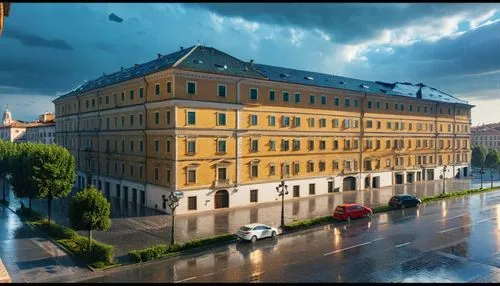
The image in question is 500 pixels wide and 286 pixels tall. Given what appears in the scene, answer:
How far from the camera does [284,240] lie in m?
28.9

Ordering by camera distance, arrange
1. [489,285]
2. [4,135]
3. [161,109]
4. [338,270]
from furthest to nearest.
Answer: [4,135], [161,109], [338,270], [489,285]

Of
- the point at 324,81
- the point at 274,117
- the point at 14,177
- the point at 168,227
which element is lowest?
the point at 168,227

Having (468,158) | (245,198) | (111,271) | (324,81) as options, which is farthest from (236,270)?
(468,158)

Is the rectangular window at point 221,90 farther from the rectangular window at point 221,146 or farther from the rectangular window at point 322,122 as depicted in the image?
the rectangular window at point 322,122

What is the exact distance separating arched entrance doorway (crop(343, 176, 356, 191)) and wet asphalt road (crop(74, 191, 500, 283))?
69.6ft

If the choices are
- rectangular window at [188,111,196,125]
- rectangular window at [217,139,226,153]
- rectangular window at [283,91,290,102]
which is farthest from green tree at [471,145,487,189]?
rectangular window at [188,111,196,125]

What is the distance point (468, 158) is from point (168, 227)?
6979cm

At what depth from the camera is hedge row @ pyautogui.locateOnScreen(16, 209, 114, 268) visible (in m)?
23.2

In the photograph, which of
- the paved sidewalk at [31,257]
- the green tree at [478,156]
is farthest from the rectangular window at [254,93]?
the green tree at [478,156]

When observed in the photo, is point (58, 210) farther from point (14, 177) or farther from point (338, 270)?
point (338, 270)

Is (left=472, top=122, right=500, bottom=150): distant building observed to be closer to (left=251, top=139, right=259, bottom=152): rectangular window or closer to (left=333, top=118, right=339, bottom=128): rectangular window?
(left=333, top=118, right=339, bottom=128): rectangular window

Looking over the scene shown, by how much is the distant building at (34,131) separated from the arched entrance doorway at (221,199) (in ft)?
225

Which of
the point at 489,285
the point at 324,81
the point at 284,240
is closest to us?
the point at 489,285

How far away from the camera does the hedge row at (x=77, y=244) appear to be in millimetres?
23203
